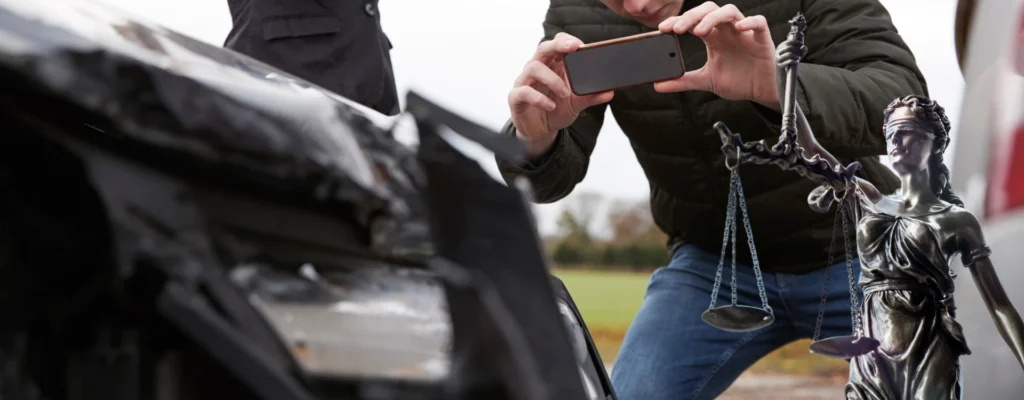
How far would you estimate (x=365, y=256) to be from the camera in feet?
1.31

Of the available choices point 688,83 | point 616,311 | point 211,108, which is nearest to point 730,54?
point 688,83

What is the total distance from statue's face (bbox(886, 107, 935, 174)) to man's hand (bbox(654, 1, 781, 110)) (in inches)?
3.9

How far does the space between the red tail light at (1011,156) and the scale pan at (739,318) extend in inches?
7.4

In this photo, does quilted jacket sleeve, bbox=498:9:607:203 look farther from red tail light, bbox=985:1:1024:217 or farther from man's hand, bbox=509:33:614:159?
red tail light, bbox=985:1:1024:217

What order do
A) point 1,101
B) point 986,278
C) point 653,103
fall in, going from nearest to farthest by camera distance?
1. point 1,101
2. point 986,278
3. point 653,103

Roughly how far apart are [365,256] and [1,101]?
15 centimetres

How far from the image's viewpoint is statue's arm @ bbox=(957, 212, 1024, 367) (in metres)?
0.59

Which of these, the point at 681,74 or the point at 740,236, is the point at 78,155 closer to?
the point at 681,74

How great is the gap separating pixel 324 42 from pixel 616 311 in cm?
101

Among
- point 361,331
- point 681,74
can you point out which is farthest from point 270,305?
point 681,74

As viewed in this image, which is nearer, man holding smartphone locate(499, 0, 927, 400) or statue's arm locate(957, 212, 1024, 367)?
statue's arm locate(957, 212, 1024, 367)

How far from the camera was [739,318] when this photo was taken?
2.37 ft

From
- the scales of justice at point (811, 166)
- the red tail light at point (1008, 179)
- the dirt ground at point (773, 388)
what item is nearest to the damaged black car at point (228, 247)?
the scales of justice at point (811, 166)

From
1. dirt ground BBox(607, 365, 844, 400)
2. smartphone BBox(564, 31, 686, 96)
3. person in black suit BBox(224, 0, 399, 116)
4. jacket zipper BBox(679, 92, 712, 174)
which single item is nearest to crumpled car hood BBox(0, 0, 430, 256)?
smartphone BBox(564, 31, 686, 96)
